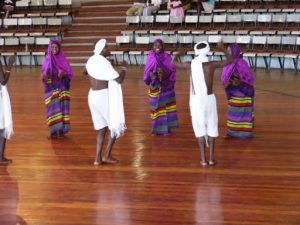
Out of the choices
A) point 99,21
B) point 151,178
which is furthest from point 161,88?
point 99,21

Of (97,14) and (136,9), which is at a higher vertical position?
(136,9)

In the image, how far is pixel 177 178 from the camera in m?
5.16

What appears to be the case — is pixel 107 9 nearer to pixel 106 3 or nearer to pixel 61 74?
pixel 106 3

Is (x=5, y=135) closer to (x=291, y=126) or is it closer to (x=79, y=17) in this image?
(x=291, y=126)

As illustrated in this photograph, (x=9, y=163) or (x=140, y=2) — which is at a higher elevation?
(x=140, y=2)

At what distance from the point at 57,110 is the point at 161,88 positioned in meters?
1.40

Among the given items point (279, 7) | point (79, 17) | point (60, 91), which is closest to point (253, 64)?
point (279, 7)

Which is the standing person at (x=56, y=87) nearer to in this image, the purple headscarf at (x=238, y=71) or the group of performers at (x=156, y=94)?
the group of performers at (x=156, y=94)

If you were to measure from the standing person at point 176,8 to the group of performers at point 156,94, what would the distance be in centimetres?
967

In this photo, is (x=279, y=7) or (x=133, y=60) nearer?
(x=279, y=7)

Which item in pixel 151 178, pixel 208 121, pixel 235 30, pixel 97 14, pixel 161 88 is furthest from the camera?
pixel 97 14

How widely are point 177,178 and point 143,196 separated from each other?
62 cm

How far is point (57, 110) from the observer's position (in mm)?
6969

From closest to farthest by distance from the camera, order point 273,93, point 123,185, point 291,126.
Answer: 1. point 123,185
2. point 291,126
3. point 273,93
